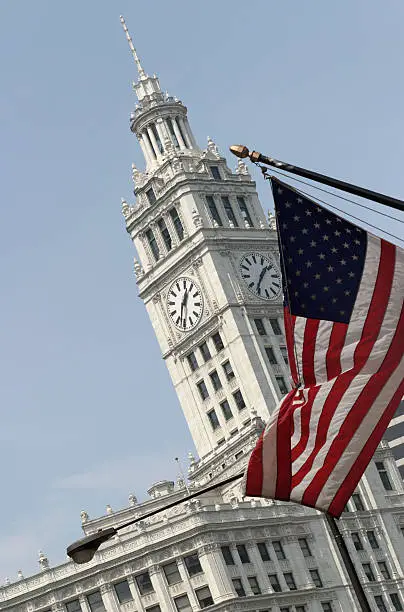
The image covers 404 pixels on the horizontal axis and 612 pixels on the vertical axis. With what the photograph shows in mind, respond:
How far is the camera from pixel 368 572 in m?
119

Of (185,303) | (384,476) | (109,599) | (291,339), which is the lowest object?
(109,599)

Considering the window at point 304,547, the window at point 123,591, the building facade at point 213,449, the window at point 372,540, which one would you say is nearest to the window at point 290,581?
the building facade at point 213,449

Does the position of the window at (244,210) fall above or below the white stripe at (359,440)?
above

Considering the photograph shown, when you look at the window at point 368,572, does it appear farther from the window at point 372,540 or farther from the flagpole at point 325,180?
Answer: the flagpole at point 325,180

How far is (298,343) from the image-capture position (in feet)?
106

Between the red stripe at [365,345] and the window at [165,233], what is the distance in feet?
335

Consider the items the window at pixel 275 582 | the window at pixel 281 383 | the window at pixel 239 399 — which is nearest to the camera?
the window at pixel 275 582

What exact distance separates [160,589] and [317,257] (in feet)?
258

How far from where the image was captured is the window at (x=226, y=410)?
124750mm

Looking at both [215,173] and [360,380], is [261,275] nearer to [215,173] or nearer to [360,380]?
[215,173]

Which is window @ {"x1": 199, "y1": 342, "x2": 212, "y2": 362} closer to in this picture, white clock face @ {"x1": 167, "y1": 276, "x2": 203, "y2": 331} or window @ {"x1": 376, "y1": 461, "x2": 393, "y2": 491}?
white clock face @ {"x1": 167, "y1": 276, "x2": 203, "y2": 331}

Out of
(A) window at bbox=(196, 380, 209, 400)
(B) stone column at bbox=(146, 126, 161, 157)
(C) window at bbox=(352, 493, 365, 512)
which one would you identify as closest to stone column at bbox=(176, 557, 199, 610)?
(C) window at bbox=(352, 493, 365, 512)

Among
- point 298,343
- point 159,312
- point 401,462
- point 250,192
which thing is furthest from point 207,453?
point 298,343

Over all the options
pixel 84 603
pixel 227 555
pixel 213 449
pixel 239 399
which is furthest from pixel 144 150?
pixel 84 603
